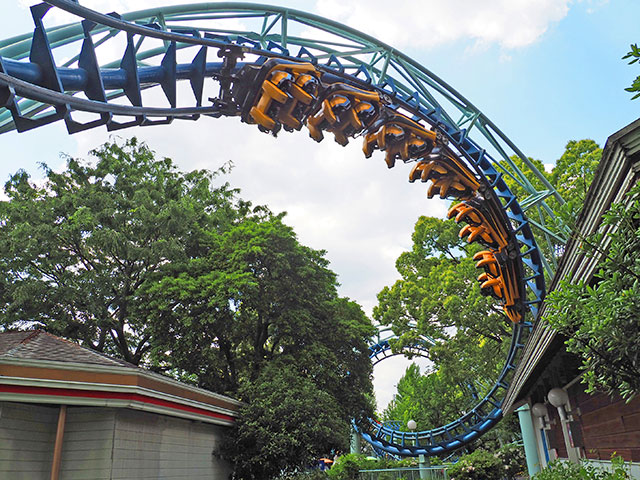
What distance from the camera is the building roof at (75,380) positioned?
8.12 meters

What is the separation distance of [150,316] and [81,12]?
44.8ft

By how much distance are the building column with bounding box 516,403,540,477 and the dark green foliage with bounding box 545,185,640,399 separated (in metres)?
16.1

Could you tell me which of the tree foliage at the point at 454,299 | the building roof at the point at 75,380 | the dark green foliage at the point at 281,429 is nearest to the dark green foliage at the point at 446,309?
the tree foliage at the point at 454,299

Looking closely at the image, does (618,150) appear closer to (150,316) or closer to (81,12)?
(81,12)

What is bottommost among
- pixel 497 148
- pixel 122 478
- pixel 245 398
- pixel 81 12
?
pixel 122 478

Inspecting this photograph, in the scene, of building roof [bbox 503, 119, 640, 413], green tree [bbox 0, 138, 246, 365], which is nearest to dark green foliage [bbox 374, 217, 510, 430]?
green tree [bbox 0, 138, 246, 365]

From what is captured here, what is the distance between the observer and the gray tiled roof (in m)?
9.36

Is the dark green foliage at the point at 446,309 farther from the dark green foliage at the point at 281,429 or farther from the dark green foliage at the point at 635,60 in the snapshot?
the dark green foliage at the point at 635,60

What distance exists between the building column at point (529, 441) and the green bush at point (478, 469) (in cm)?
109

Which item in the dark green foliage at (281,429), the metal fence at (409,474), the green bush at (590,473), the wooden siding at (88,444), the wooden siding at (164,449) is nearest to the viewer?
the green bush at (590,473)

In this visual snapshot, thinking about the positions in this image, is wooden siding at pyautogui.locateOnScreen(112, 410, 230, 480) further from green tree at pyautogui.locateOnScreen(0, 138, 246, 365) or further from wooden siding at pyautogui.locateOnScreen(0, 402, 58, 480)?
green tree at pyautogui.locateOnScreen(0, 138, 246, 365)

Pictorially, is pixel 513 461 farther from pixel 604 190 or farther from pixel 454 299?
pixel 604 190

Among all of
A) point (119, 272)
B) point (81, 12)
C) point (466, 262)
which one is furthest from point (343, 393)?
point (81, 12)

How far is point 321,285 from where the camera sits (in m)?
20.7
